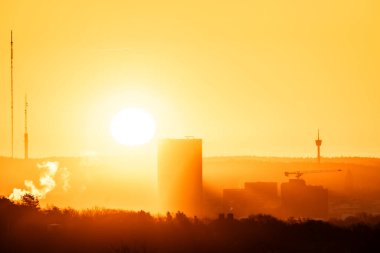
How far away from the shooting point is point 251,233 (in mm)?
195500

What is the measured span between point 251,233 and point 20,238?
178 ft

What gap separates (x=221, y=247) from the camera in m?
174

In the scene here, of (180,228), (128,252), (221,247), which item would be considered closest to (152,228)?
(180,228)

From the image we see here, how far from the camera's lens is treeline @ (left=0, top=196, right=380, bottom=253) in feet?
530

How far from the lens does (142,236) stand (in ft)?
587

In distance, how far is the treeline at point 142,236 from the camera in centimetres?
16162

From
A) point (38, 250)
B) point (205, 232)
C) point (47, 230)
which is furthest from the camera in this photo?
point (205, 232)

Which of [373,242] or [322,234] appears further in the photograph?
[322,234]

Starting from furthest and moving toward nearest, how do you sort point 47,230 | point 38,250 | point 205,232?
point 205,232 < point 47,230 < point 38,250

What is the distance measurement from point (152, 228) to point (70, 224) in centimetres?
1693

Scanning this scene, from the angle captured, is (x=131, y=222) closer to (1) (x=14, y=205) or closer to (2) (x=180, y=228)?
(2) (x=180, y=228)

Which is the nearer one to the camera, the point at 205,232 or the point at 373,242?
the point at 373,242

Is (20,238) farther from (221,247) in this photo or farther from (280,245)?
(280,245)

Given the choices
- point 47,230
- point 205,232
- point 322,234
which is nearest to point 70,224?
point 47,230
